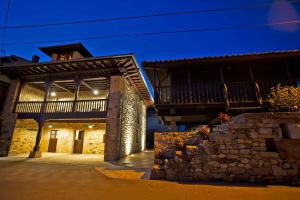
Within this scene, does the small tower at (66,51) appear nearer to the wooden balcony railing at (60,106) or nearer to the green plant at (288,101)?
the wooden balcony railing at (60,106)

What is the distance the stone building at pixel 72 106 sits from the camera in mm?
9492

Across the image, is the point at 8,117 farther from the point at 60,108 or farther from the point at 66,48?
the point at 66,48

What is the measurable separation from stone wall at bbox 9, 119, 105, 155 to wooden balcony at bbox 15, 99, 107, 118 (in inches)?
41.6

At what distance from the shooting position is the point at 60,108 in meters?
10.4

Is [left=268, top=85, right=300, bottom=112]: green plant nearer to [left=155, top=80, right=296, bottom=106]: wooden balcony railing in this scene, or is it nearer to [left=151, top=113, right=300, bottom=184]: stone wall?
[left=151, top=113, right=300, bottom=184]: stone wall

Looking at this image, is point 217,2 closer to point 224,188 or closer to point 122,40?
point 224,188

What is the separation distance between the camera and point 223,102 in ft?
23.9

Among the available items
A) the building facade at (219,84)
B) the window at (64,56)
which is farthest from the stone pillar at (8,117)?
the building facade at (219,84)

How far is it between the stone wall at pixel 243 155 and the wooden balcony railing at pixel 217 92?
2.44 metres

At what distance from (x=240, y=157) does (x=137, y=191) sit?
3322mm

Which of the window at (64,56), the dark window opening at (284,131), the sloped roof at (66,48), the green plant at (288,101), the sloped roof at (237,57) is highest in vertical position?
the sloped roof at (66,48)

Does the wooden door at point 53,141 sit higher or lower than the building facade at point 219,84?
lower

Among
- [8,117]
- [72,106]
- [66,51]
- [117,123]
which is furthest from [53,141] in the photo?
[66,51]

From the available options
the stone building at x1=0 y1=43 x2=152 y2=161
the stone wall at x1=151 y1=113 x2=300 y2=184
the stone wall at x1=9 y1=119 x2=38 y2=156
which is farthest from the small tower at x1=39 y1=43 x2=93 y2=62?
the stone wall at x1=151 y1=113 x2=300 y2=184
